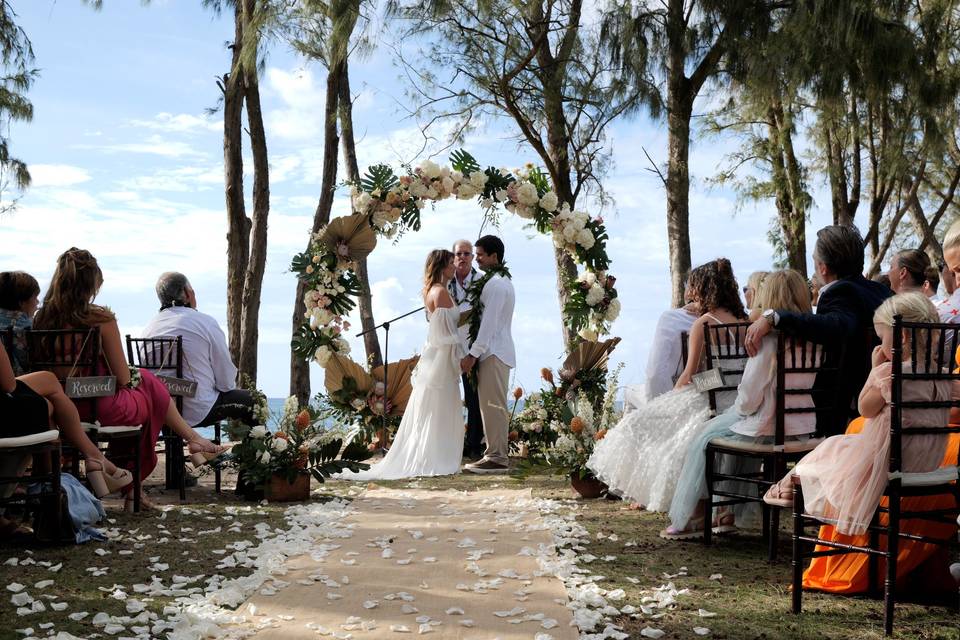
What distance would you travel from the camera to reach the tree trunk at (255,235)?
455 inches

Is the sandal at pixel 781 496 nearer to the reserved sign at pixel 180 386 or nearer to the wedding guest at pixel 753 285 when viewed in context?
the wedding guest at pixel 753 285

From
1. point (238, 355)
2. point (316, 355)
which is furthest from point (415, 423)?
point (238, 355)

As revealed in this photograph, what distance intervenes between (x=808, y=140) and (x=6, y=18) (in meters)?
10.4

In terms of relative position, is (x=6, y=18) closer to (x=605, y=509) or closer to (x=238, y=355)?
(x=238, y=355)

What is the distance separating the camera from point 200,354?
22.1 feet

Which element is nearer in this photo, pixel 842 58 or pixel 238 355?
pixel 842 58

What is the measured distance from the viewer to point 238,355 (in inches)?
458

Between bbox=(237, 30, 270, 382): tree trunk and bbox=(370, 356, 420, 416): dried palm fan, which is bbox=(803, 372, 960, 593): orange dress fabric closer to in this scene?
bbox=(370, 356, 420, 416): dried palm fan

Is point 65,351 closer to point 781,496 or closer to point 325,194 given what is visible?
point 781,496

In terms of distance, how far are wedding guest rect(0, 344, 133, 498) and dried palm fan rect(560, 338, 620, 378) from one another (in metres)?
3.97

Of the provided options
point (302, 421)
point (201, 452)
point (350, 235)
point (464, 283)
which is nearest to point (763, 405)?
point (302, 421)

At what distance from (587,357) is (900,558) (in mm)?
4771

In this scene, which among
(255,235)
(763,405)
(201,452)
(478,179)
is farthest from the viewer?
(255,235)

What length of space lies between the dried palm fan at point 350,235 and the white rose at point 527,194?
4.40 ft
